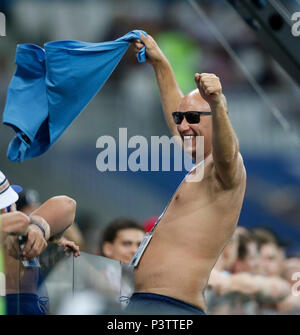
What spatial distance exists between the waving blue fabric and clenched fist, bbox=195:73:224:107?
2.47 feet

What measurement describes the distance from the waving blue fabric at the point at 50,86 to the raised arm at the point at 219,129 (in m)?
0.72

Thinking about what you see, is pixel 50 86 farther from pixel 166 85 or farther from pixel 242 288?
pixel 242 288

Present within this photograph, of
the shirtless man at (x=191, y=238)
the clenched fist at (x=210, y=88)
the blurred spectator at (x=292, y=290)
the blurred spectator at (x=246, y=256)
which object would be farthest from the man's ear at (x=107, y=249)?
the clenched fist at (x=210, y=88)

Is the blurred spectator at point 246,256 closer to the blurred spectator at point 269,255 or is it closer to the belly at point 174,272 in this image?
the blurred spectator at point 269,255

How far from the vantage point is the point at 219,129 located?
8.61 feet

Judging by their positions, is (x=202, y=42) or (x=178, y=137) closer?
(x=178, y=137)

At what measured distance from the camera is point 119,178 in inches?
324

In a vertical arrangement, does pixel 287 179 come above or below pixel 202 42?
below

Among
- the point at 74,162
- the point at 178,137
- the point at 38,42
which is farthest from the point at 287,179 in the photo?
the point at 178,137

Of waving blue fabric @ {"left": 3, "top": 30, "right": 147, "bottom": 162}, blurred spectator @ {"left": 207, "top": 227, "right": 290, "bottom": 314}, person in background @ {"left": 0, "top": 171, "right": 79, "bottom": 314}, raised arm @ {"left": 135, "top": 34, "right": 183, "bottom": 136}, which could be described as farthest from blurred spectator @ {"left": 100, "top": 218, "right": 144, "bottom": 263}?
person in background @ {"left": 0, "top": 171, "right": 79, "bottom": 314}

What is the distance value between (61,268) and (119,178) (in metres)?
5.40

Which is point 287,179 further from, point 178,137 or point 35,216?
point 35,216
